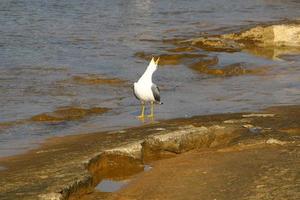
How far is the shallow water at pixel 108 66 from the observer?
12548 mm

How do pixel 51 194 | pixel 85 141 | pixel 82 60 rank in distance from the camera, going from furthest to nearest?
pixel 82 60
pixel 85 141
pixel 51 194

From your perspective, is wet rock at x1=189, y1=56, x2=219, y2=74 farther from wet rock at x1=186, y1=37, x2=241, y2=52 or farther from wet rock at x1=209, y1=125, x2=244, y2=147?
wet rock at x1=209, y1=125, x2=244, y2=147

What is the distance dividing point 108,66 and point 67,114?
5632 millimetres

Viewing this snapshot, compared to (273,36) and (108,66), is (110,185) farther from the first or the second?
(273,36)

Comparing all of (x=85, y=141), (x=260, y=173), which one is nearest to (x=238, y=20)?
(x=85, y=141)

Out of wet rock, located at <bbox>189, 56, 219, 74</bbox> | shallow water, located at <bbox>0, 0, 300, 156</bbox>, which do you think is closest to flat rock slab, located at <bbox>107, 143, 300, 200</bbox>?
shallow water, located at <bbox>0, 0, 300, 156</bbox>

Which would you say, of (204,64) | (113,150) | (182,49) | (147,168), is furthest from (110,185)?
(182,49)

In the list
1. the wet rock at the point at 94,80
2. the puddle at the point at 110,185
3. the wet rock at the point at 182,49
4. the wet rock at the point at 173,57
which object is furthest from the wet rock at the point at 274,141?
the wet rock at the point at 182,49

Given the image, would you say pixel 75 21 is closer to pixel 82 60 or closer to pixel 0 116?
pixel 82 60

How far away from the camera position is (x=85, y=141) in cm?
1010

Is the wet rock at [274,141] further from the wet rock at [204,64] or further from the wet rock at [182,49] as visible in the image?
the wet rock at [182,49]

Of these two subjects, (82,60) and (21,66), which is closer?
(21,66)

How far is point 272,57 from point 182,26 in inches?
311

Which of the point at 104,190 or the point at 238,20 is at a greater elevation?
the point at 238,20
